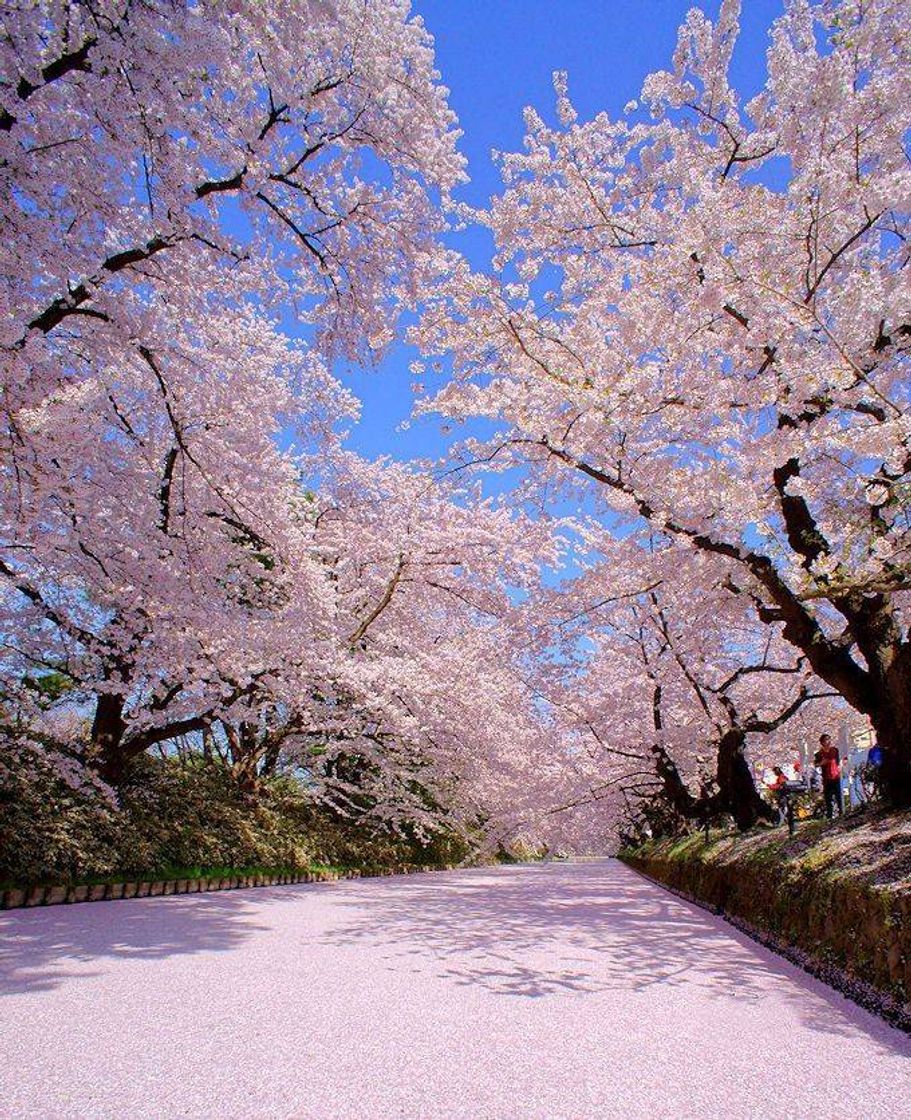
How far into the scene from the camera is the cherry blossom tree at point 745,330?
5.42 m

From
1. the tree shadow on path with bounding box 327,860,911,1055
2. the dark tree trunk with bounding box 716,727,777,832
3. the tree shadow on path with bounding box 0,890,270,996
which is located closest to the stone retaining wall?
the tree shadow on path with bounding box 327,860,911,1055

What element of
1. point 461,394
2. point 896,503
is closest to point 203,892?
point 461,394

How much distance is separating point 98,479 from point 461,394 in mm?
4046

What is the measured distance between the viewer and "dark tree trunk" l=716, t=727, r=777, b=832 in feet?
36.2

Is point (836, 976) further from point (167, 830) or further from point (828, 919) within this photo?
point (167, 830)

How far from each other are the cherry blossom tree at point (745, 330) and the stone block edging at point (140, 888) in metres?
6.26

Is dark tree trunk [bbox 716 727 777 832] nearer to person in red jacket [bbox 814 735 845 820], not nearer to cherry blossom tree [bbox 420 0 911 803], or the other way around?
person in red jacket [bbox 814 735 845 820]

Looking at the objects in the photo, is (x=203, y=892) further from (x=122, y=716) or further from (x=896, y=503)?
(x=896, y=503)

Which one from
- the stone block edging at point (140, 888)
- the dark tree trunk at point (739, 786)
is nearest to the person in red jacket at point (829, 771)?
the dark tree trunk at point (739, 786)

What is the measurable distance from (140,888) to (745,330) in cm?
855

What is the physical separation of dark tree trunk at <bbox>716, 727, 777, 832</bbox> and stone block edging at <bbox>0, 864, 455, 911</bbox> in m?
6.97

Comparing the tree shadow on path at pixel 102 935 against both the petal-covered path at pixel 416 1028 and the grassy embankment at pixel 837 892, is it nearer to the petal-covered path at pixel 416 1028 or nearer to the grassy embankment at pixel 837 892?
the petal-covered path at pixel 416 1028

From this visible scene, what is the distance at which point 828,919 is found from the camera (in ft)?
15.7

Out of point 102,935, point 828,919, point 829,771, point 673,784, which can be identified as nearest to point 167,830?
point 102,935
